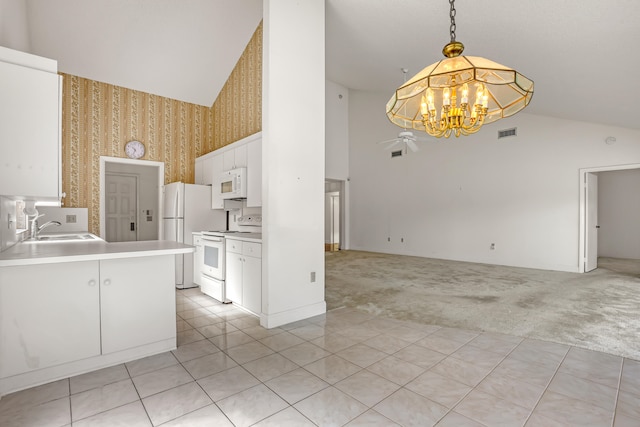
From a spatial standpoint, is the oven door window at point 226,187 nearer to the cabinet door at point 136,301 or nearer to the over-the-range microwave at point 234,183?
the over-the-range microwave at point 234,183

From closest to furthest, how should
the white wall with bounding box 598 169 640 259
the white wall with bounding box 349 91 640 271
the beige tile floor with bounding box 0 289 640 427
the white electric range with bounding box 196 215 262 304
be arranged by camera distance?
the beige tile floor with bounding box 0 289 640 427, the white electric range with bounding box 196 215 262 304, the white wall with bounding box 349 91 640 271, the white wall with bounding box 598 169 640 259

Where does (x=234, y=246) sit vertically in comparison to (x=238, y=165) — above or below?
below

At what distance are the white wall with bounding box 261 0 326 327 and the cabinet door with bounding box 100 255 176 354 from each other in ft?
3.06

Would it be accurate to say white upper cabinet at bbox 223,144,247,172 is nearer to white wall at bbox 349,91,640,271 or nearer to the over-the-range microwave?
the over-the-range microwave

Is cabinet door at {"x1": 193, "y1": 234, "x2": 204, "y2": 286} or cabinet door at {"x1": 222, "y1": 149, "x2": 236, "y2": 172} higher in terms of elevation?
cabinet door at {"x1": 222, "y1": 149, "x2": 236, "y2": 172}

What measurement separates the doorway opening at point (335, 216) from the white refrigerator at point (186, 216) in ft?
16.3

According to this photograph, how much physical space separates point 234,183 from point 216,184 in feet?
2.31

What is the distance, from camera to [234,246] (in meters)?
3.78

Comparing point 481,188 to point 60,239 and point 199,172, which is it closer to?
point 199,172

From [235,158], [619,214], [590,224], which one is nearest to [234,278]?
[235,158]

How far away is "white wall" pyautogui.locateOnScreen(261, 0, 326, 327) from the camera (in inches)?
126

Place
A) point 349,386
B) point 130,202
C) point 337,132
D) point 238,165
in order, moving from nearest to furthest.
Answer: point 349,386 → point 238,165 → point 130,202 → point 337,132

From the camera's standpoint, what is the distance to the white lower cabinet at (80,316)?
2.02 m

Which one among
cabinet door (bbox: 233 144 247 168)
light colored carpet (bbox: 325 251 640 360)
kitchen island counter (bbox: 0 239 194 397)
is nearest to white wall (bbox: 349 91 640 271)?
light colored carpet (bbox: 325 251 640 360)
